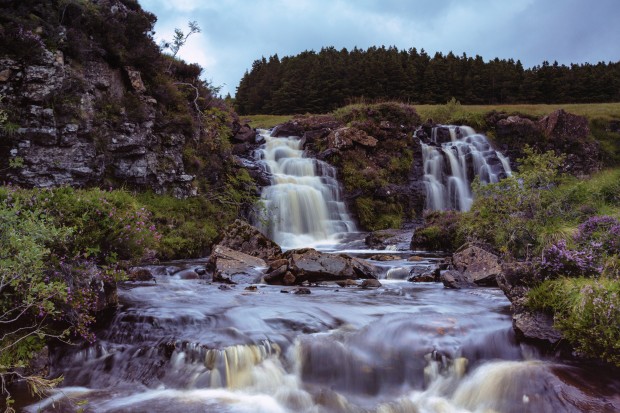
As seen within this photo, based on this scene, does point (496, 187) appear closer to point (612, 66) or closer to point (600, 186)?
point (600, 186)

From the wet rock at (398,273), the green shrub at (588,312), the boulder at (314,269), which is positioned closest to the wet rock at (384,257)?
the wet rock at (398,273)

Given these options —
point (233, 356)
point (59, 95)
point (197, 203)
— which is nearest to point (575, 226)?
point (233, 356)

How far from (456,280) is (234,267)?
5925 millimetres

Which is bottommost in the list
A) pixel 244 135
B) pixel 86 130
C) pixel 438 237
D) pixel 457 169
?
pixel 438 237

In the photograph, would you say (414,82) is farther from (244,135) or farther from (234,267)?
(234,267)

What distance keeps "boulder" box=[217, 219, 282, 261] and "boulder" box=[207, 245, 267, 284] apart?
3.19 feet

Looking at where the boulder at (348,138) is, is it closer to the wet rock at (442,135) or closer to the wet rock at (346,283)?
the wet rock at (442,135)

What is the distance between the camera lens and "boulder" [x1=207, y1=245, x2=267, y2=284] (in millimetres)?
12008

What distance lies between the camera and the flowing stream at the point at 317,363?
5.71m

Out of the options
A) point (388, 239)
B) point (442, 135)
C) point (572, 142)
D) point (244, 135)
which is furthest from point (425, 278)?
point (572, 142)

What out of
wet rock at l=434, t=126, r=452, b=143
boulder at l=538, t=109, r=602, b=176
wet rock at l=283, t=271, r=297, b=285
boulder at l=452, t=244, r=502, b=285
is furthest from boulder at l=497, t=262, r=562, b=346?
boulder at l=538, t=109, r=602, b=176

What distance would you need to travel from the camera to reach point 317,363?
671 centimetres

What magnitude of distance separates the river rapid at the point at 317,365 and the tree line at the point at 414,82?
45504 millimetres

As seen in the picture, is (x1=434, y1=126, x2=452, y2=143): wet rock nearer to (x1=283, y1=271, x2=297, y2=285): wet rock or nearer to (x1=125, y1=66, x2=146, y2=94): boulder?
(x1=125, y1=66, x2=146, y2=94): boulder
